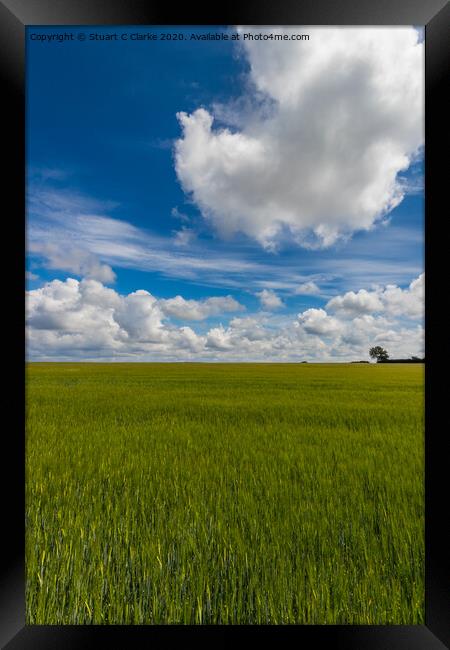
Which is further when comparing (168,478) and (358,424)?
(358,424)

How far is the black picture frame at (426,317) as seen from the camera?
1263 mm

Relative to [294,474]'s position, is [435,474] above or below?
above

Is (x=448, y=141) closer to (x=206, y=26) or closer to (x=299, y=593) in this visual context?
(x=206, y=26)

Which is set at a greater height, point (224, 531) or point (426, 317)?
point (426, 317)

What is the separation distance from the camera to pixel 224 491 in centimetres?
267

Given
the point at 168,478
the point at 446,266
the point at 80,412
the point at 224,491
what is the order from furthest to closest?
1. the point at 80,412
2. the point at 168,478
3. the point at 224,491
4. the point at 446,266

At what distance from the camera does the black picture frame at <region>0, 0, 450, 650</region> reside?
126 cm

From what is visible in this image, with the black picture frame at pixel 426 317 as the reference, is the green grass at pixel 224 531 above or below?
below

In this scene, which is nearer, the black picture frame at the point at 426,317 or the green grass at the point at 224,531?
the black picture frame at the point at 426,317

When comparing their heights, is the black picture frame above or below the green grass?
above

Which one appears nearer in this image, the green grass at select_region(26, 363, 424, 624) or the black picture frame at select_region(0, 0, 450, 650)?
the black picture frame at select_region(0, 0, 450, 650)

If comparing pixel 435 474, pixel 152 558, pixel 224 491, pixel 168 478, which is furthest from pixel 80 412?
pixel 435 474

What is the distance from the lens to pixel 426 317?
1.36 metres

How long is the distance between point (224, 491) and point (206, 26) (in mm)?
2932
